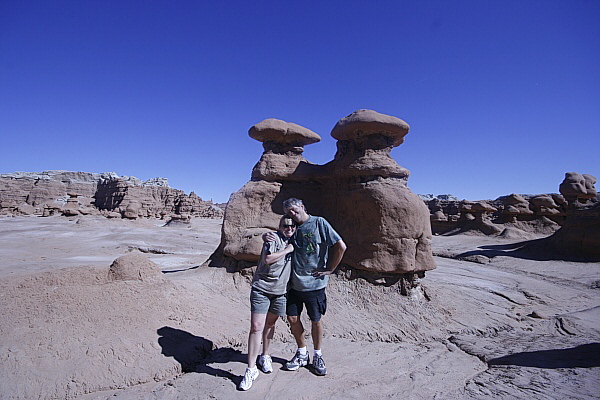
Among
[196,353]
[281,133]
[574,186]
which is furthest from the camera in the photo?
[574,186]

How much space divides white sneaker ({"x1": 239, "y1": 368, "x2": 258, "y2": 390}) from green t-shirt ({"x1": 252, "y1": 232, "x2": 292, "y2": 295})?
691 millimetres

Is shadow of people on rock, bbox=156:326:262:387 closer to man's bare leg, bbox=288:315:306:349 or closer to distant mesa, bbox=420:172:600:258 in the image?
man's bare leg, bbox=288:315:306:349

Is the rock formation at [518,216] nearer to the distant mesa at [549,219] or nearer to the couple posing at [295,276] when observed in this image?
the distant mesa at [549,219]

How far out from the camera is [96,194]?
41.2 meters

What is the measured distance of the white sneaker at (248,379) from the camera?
9.06 feet

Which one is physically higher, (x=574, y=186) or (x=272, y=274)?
(x=574, y=186)

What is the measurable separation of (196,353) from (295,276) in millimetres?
1458

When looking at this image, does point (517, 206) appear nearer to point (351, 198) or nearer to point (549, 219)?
point (549, 219)

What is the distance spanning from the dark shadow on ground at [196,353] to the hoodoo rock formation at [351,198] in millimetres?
1778

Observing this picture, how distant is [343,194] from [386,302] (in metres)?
1.83

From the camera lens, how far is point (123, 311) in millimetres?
3547

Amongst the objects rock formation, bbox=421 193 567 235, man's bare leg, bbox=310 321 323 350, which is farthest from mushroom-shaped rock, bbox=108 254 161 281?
rock formation, bbox=421 193 567 235

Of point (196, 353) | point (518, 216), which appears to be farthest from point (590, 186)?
point (196, 353)

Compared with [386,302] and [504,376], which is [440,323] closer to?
[386,302]
